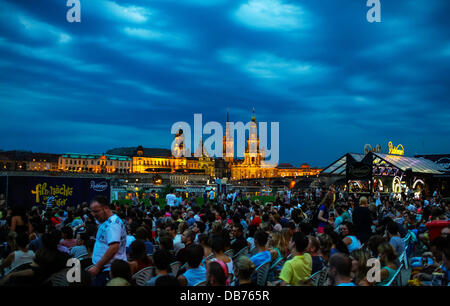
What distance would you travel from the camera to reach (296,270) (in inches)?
254

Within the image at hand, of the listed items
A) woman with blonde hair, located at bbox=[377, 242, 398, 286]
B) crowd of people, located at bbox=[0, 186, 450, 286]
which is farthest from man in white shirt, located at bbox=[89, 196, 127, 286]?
woman with blonde hair, located at bbox=[377, 242, 398, 286]

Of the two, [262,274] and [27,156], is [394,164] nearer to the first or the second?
[262,274]

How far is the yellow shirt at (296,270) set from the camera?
20.7 feet

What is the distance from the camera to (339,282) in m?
5.23

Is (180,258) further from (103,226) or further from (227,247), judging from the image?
(103,226)

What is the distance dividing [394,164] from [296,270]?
36.5 metres

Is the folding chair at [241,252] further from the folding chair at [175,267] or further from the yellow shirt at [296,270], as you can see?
the yellow shirt at [296,270]

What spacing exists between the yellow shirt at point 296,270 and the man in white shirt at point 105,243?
267 centimetres

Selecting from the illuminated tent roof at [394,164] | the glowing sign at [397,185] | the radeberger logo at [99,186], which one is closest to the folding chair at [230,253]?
the radeberger logo at [99,186]

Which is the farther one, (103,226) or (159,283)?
(103,226)

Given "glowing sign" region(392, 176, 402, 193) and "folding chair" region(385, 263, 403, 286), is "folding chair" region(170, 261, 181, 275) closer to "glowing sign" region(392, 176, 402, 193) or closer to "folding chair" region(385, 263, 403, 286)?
"folding chair" region(385, 263, 403, 286)
